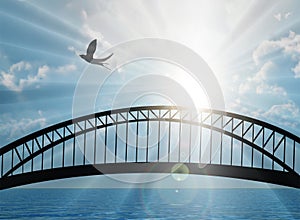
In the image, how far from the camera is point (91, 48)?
4347 centimetres

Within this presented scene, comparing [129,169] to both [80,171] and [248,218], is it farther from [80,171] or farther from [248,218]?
[248,218]

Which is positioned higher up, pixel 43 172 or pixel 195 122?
pixel 195 122

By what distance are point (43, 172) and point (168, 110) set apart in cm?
1658

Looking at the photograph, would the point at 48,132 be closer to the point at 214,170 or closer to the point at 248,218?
the point at 214,170

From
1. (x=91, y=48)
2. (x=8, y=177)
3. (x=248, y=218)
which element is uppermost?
(x=91, y=48)

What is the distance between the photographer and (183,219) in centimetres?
14288

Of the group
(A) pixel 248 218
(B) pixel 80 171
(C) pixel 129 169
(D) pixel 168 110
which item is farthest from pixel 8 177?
(A) pixel 248 218

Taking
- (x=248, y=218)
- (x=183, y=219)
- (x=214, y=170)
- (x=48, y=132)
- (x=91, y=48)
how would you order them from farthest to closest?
(x=248, y=218) → (x=183, y=219) → (x=48, y=132) → (x=214, y=170) → (x=91, y=48)

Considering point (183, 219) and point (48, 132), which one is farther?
point (183, 219)

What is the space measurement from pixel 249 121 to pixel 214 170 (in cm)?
740

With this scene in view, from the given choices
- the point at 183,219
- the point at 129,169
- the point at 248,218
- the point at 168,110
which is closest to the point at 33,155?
the point at 129,169

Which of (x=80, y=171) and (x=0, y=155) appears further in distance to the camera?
(x=0, y=155)

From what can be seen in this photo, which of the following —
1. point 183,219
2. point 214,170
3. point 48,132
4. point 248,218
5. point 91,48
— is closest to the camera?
point 91,48

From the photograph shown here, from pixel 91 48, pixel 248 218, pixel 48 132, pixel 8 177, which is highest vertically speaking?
pixel 91 48
